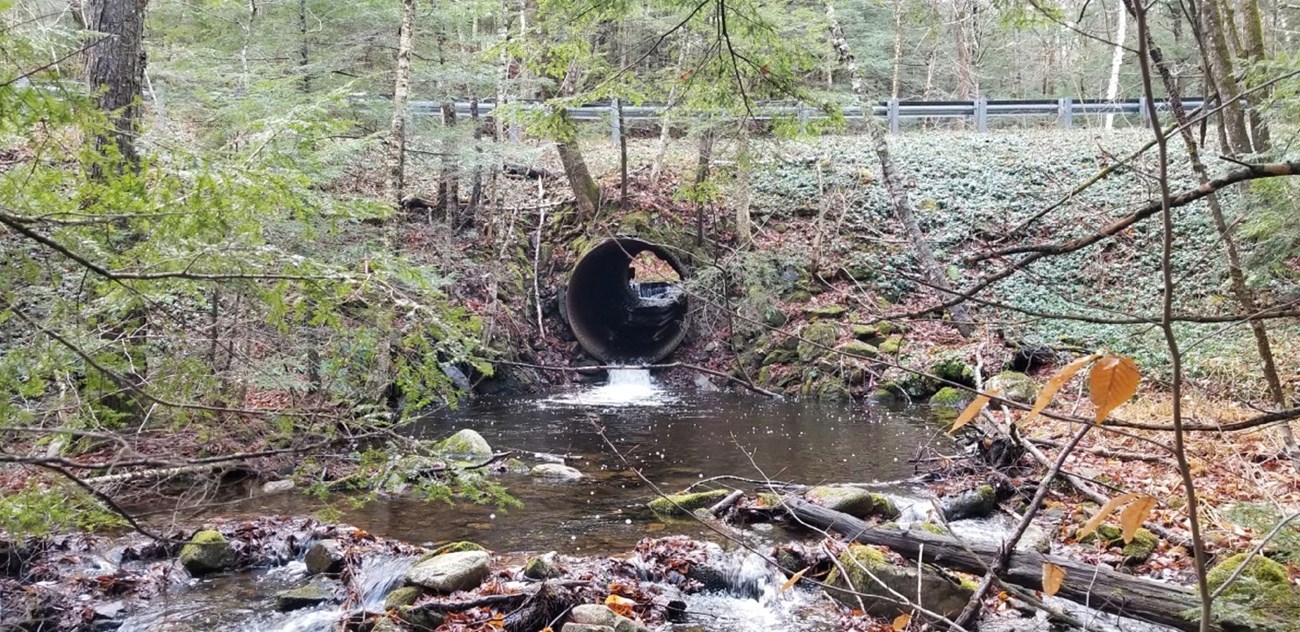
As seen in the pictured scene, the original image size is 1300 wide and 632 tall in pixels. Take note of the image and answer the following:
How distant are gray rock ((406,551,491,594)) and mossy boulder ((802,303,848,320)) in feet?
32.2

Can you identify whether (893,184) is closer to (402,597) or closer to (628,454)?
(628,454)

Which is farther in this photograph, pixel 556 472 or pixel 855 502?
pixel 556 472

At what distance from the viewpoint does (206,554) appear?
19.7ft

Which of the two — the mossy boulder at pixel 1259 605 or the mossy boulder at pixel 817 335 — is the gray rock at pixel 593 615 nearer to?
the mossy boulder at pixel 1259 605

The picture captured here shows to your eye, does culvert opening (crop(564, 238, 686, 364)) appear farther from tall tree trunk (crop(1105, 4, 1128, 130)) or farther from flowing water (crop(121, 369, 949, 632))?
tall tree trunk (crop(1105, 4, 1128, 130))

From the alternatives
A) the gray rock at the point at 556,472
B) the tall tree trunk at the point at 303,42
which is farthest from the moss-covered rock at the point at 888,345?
the tall tree trunk at the point at 303,42

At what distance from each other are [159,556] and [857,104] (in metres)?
10.8

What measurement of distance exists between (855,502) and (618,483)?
265 centimetres

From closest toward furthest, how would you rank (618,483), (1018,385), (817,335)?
1. (618,483)
2. (1018,385)
3. (817,335)

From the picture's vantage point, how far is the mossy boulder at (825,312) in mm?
14469

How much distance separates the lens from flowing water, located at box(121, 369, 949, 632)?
5391 mm

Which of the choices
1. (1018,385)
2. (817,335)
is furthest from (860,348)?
(1018,385)

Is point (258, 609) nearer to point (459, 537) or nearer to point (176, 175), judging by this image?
point (459, 537)

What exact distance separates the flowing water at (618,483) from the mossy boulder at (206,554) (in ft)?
0.42
